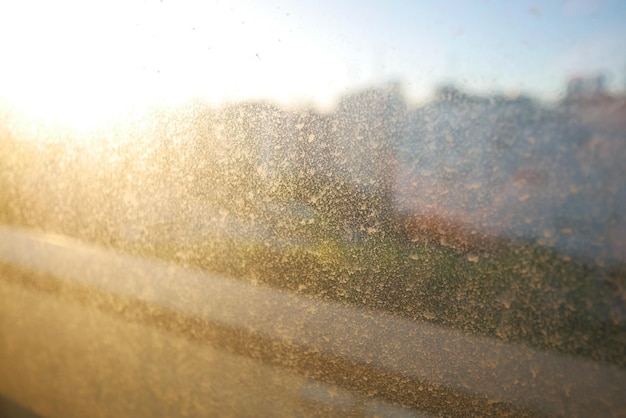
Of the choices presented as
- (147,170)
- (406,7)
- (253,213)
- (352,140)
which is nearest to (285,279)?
(253,213)

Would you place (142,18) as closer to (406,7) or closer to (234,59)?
(234,59)

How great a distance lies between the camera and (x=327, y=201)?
2.97 ft

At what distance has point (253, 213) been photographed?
1.00 m

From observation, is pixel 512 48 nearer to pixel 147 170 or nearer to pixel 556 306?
pixel 556 306

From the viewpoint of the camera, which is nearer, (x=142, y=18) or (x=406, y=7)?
(x=406, y=7)

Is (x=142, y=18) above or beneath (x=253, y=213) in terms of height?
above

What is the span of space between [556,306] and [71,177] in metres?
1.20

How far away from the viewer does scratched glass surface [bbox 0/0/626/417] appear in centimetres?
70

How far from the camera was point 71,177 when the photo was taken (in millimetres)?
1309

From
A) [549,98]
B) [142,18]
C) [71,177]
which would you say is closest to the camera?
[549,98]

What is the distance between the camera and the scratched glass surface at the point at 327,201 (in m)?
0.70

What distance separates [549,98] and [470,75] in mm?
121

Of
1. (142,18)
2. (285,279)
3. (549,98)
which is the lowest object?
(285,279)

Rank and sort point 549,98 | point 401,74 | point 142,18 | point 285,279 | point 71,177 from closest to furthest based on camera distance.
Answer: point 549,98 < point 401,74 < point 285,279 < point 142,18 < point 71,177
